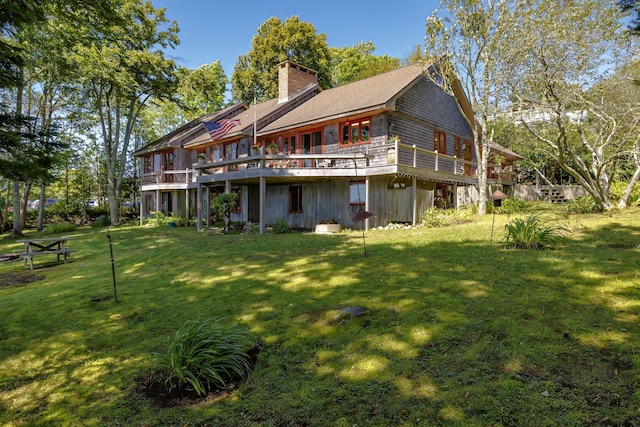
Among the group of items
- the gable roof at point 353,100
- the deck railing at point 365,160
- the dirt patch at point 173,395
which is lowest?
the dirt patch at point 173,395

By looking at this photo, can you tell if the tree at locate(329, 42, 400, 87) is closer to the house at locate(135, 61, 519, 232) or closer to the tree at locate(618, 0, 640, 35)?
the house at locate(135, 61, 519, 232)

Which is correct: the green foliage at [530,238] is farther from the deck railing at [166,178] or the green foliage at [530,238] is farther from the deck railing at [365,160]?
the deck railing at [166,178]

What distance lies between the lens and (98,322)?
19.4 feet

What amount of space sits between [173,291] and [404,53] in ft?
137

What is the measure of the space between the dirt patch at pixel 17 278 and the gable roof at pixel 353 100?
13.8m

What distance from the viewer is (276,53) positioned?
39.7 m

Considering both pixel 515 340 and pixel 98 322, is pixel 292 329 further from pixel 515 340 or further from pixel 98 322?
pixel 98 322

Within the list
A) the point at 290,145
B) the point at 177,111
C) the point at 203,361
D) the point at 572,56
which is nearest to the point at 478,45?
the point at 572,56


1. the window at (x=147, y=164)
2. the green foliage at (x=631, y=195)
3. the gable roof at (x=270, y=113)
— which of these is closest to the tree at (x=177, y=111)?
the window at (x=147, y=164)

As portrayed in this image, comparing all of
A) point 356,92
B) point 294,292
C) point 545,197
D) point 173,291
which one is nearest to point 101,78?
point 356,92

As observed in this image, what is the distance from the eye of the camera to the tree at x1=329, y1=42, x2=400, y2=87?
144 feet

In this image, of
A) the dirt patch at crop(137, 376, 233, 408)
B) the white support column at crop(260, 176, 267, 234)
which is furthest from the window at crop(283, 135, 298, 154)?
the dirt patch at crop(137, 376, 233, 408)

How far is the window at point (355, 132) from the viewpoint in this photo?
1803cm

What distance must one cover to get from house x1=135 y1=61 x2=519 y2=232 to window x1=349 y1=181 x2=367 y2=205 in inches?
2.0
